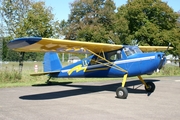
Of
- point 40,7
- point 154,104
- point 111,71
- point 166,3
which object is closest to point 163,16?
point 166,3

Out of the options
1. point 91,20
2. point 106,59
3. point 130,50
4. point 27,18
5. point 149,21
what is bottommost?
point 106,59

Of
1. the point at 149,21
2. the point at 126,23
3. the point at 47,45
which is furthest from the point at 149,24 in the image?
the point at 47,45

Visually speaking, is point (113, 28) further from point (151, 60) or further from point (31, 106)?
point (31, 106)

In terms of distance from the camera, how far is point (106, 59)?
1140 cm

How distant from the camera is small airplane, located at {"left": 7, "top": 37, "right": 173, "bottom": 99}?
9.30 meters

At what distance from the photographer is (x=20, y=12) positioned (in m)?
18.5

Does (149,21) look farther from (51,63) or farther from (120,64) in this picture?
(120,64)

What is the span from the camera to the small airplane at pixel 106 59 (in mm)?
9297

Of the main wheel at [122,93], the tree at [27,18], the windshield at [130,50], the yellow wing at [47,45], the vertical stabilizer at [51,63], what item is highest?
the tree at [27,18]

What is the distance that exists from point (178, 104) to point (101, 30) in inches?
1088

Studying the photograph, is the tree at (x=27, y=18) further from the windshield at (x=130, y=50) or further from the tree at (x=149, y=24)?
the tree at (x=149, y=24)

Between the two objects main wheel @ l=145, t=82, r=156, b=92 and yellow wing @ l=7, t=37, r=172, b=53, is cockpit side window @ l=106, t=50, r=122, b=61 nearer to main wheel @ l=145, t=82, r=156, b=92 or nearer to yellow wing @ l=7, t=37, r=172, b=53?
yellow wing @ l=7, t=37, r=172, b=53

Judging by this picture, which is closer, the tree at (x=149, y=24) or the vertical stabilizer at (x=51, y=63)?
the vertical stabilizer at (x=51, y=63)

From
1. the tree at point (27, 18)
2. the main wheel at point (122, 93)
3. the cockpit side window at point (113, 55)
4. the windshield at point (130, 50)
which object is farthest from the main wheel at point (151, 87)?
the tree at point (27, 18)
